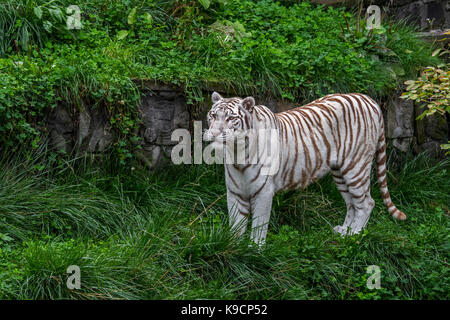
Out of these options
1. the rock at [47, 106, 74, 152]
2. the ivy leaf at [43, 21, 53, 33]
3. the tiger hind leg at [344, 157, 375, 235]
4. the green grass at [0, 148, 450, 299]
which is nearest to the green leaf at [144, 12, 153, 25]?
the ivy leaf at [43, 21, 53, 33]

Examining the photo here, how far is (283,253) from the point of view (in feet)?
16.3

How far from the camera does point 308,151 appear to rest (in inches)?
216

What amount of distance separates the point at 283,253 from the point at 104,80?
2660 mm

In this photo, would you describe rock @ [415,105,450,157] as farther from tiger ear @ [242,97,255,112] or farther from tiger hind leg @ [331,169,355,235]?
tiger ear @ [242,97,255,112]

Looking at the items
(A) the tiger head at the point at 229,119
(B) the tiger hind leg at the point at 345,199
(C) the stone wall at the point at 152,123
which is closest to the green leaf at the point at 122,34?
(C) the stone wall at the point at 152,123

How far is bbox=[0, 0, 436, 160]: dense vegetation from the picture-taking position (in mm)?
6133

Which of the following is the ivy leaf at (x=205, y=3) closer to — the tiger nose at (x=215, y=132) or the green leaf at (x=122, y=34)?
the green leaf at (x=122, y=34)

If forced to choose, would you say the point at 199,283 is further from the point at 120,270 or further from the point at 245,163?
the point at 245,163

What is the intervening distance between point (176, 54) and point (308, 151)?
95.4 inches

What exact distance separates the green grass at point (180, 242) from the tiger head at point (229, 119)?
0.72 meters

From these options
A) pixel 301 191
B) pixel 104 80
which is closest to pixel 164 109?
pixel 104 80

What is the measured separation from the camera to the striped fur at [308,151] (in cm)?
507

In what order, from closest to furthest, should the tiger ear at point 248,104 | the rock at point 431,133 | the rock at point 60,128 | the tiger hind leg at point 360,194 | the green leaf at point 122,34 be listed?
the tiger ear at point 248,104 < the tiger hind leg at point 360,194 < the rock at point 60,128 < the green leaf at point 122,34 < the rock at point 431,133
